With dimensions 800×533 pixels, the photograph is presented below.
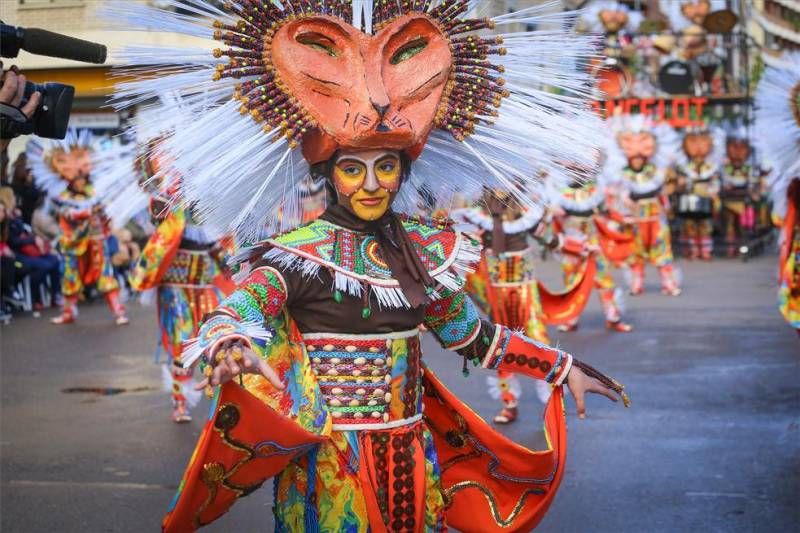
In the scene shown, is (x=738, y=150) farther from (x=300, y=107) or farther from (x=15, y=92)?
(x=15, y=92)

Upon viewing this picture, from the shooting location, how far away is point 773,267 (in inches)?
930

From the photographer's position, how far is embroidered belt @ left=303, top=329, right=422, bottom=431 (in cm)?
427

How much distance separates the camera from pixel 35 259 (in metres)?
16.9

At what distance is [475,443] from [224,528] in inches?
92.3

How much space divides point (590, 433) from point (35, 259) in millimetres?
10172

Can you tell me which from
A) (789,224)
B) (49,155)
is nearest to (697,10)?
(49,155)

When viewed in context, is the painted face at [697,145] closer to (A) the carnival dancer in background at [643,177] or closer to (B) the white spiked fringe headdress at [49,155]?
(A) the carnival dancer in background at [643,177]

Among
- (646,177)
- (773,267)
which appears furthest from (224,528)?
(773,267)

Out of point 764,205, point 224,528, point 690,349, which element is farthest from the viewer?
point 764,205

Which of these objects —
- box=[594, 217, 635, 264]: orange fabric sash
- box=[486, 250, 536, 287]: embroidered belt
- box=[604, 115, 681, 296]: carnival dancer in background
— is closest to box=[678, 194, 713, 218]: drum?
box=[604, 115, 681, 296]: carnival dancer in background

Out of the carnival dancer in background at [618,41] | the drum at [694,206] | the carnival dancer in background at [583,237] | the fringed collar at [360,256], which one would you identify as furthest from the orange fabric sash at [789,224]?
the carnival dancer in background at [618,41]

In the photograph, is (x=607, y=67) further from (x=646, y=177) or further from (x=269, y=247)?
(x=646, y=177)

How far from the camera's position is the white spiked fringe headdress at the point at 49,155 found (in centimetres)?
1535

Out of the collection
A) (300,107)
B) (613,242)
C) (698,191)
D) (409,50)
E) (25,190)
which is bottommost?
(698,191)
